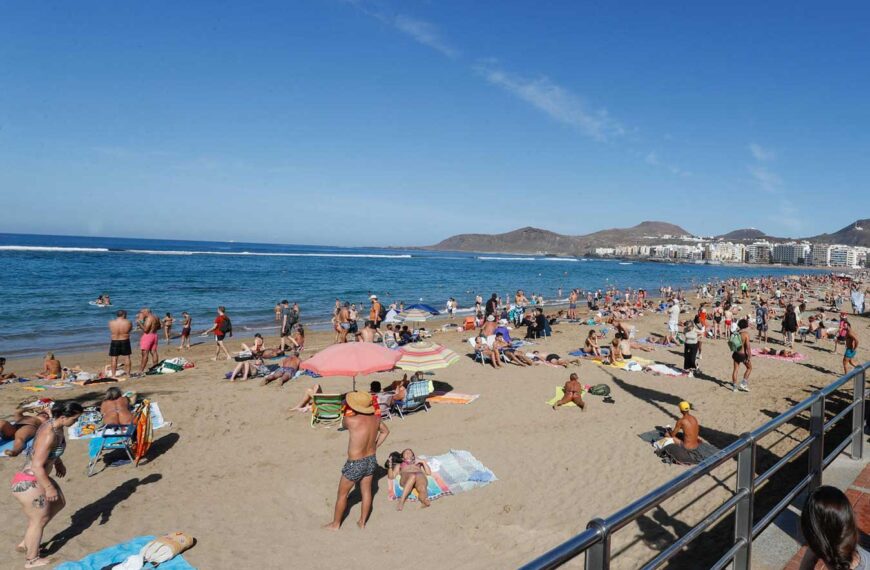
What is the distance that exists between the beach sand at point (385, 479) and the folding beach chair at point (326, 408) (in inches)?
11.4

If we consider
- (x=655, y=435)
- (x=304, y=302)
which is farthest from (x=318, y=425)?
(x=304, y=302)

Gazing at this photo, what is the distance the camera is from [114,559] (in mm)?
4938

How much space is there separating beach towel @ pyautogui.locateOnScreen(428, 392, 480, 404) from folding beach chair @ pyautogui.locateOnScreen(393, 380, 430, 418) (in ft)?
1.78

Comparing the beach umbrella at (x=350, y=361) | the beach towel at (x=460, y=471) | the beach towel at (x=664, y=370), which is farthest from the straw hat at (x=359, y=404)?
the beach towel at (x=664, y=370)

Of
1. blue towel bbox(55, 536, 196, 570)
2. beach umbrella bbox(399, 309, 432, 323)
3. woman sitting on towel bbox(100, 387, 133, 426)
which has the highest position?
beach umbrella bbox(399, 309, 432, 323)

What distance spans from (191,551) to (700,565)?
5.18 m

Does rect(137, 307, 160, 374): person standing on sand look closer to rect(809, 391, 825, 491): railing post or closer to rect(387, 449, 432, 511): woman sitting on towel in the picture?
rect(387, 449, 432, 511): woman sitting on towel

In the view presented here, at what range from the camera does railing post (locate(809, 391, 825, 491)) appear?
10.4 ft

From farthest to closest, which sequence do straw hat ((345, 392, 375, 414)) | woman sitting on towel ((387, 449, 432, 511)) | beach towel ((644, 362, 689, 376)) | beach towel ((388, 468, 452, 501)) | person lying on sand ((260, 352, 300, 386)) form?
beach towel ((644, 362, 689, 376))
person lying on sand ((260, 352, 300, 386))
beach towel ((388, 468, 452, 501))
woman sitting on towel ((387, 449, 432, 511))
straw hat ((345, 392, 375, 414))

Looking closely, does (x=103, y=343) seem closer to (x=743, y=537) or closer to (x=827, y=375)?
(x=743, y=537)

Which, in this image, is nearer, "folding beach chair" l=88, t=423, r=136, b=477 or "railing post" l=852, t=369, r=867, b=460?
"railing post" l=852, t=369, r=867, b=460

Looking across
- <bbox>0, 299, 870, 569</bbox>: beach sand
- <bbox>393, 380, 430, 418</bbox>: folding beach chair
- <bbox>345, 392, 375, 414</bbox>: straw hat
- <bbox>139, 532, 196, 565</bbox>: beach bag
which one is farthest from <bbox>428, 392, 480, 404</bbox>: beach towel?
<bbox>139, 532, 196, 565</bbox>: beach bag

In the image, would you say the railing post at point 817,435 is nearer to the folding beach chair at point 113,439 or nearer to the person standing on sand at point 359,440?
the person standing on sand at point 359,440

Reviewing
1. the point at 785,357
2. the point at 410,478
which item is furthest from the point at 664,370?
the point at 410,478
